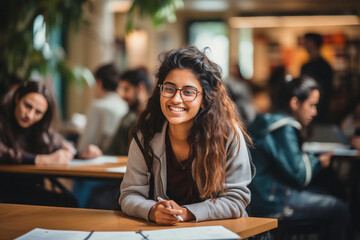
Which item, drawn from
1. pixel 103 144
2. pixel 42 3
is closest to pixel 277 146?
pixel 103 144

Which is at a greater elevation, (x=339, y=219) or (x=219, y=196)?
(x=219, y=196)

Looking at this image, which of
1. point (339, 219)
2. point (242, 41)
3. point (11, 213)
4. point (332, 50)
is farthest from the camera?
point (242, 41)

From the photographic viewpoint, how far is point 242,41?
11945mm

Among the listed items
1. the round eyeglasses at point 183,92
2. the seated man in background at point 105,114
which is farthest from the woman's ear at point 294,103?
the seated man in background at point 105,114

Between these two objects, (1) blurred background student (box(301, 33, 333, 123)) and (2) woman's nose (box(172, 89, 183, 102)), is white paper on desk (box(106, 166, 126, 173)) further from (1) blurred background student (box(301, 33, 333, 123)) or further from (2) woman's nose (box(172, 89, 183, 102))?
(1) blurred background student (box(301, 33, 333, 123))

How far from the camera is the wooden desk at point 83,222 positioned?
1.79 metres

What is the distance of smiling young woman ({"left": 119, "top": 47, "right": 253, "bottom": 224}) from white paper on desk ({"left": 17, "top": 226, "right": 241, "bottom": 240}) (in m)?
0.26

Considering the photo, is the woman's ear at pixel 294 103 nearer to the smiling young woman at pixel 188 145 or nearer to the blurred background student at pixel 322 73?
the smiling young woman at pixel 188 145

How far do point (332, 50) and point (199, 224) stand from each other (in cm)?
989

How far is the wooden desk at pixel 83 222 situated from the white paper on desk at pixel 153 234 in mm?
66

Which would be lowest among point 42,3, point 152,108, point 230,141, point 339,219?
point 339,219

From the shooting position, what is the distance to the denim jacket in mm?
3031

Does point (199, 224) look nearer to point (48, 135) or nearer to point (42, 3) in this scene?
point (48, 135)

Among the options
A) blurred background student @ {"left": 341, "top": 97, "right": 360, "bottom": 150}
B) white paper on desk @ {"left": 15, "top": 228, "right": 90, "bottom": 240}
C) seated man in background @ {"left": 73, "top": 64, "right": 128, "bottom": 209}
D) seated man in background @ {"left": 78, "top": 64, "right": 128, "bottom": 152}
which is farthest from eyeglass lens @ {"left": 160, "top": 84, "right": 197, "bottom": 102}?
blurred background student @ {"left": 341, "top": 97, "right": 360, "bottom": 150}
